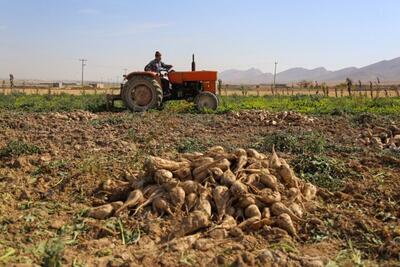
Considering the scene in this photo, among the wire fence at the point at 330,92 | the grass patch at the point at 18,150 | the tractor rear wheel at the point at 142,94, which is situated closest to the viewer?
the grass patch at the point at 18,150

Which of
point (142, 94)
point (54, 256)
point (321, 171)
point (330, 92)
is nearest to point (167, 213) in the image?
point (54, 256)

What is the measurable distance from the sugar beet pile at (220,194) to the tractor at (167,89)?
903 cm

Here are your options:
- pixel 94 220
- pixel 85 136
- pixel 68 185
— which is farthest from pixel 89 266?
pixel 85 136

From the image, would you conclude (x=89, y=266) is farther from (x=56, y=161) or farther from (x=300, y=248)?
(x=56, y=161)

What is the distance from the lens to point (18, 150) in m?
7.16

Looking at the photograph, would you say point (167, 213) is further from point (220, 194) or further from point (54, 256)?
point (54, 256)

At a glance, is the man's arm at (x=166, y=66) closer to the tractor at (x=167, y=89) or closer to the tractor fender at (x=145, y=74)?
the tractor at (x=167, y=89)

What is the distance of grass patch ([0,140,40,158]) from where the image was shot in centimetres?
712

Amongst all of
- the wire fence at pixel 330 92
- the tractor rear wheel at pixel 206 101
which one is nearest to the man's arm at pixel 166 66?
the tractor rear wheel at pixel 206 101

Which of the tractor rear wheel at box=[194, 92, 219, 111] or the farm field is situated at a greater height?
the tractor rear wheel at box=[194, 92, 219, 111]

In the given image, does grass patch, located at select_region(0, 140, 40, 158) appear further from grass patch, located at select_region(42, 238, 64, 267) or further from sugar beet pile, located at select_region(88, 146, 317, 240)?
grass patch, located at select_region(42, 238, 64, 267)

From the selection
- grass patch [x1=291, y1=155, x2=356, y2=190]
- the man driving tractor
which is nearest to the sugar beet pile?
grass patch [x1=291, y1=155, x2=356, y2=190]

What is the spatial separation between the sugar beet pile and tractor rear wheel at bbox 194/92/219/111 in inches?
356

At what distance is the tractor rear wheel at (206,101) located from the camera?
48.2 ft
